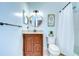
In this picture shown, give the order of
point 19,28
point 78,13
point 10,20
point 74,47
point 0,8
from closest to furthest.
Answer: point 0,8 → point 10,20 → point 19,28 → point 78,13 → point 74,47

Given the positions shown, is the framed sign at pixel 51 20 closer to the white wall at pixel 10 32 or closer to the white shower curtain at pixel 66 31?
the white shower curtain at pixel 66 31

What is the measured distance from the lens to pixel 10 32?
1.26m

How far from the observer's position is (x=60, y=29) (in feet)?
4.66

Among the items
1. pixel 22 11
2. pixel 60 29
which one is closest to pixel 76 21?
pixel 60 29

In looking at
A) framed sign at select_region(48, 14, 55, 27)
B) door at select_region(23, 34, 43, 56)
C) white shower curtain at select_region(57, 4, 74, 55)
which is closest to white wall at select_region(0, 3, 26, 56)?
door at select_region(23, 34, 43, 56)

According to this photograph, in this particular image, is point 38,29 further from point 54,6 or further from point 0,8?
point 0,8

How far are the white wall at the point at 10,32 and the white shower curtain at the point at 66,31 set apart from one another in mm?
480

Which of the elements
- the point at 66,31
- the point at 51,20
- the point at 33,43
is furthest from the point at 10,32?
the point at 66,31

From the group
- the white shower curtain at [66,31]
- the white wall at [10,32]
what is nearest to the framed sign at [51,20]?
the white shower curtain at [66,31]

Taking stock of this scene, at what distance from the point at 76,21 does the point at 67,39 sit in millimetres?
262

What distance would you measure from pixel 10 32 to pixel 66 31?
2.36ft

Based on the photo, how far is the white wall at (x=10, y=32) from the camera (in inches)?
44.3

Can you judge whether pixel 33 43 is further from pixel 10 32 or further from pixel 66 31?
pixel 66 31

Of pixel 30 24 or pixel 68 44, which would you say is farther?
pixel 68 44
